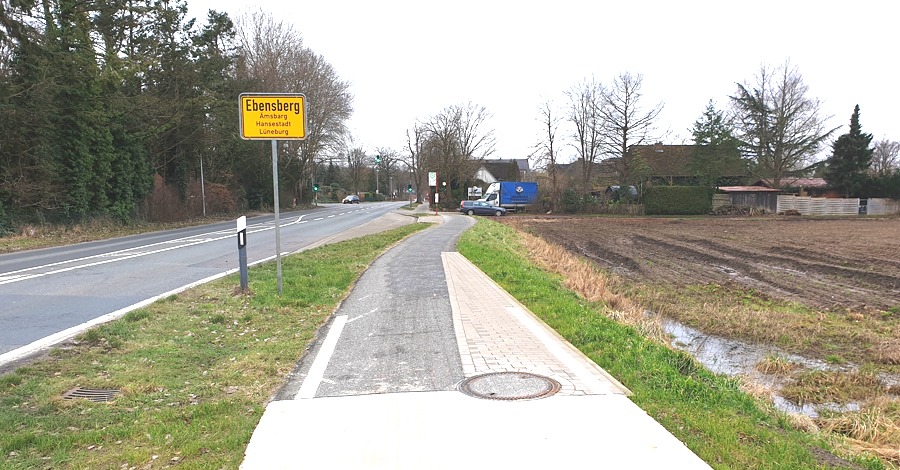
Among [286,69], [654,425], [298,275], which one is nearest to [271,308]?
[298,275]

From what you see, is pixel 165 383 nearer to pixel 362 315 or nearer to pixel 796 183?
pixel 362 315

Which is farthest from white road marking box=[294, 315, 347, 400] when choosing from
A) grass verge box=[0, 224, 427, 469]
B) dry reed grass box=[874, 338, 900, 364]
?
dry reed grass box=[874, 338, 900, 364]

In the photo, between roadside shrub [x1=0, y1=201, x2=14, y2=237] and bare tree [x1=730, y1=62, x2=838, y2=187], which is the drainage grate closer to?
roadside shrub [x1=0, y1=201, x2=14, y2=237]

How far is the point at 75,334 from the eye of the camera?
6.95 meters

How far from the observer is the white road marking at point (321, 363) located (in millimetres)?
4832

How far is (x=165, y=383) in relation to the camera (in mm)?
5191

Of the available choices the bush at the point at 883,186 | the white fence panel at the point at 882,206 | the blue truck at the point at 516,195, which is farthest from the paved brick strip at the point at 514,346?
the bush at the point at 883,186

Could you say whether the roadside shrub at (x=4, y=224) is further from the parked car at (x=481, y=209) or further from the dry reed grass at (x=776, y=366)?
the parked car at (x=481, y=209)

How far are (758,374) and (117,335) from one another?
780 centimetres

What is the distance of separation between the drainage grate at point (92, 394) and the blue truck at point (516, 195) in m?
46.5

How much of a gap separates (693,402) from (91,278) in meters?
11.5

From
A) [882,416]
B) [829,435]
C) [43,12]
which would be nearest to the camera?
[829,435]

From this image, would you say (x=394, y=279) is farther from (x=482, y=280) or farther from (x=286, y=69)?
(x=286, y=69)

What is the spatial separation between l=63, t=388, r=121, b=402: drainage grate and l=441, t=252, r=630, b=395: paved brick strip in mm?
3120
